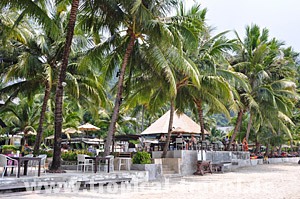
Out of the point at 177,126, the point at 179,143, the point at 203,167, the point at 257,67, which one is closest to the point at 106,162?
the point at 179,143

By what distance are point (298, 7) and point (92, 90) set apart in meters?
12.0

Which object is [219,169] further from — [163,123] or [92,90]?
[92,90]

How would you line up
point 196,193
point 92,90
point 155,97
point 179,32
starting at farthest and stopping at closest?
Result: point 155,97
point 92,90
point 179,32
point 196,193

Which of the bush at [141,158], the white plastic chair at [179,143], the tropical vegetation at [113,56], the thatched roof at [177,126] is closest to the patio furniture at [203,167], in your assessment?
the white plastic chair at [179,143]

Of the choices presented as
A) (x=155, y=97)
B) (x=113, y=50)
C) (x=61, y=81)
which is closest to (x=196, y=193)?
(x=61, y=81)

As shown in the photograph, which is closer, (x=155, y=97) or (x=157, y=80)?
(x=157, y=80)

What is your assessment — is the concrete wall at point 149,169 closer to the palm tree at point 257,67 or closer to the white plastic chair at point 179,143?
the white plastic chair at point 179,143

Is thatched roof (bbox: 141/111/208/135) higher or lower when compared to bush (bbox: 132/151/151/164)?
higher

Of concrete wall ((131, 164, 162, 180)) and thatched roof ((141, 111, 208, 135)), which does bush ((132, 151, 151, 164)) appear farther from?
thatched roof ((141, 111, 208, 135))

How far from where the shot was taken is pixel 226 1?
12.2 m

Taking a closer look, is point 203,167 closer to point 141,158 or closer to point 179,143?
point 179,143

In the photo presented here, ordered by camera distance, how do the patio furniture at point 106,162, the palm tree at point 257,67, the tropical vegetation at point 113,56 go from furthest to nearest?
the palm tree at point 257,67
the tropical vegetation at point 113,56
the patio furniture at point 106,162

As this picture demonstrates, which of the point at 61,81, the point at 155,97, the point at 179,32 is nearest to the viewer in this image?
the point at 61,81

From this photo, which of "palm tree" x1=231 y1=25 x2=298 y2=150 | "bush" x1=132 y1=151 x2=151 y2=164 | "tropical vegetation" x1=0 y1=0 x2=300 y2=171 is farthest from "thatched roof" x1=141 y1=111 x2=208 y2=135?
"bush" x1=132 y1=151 x2=151 y2=164
